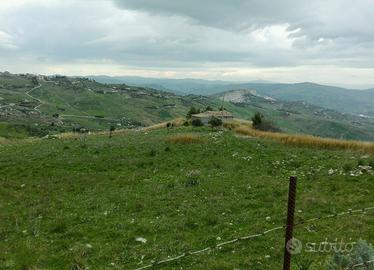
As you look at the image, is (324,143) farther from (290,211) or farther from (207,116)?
(207,116)

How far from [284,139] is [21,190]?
809 inches

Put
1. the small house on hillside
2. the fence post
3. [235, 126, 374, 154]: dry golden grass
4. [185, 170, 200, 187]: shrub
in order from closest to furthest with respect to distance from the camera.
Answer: the fence post
[185, 170, 200, 187]: shrub
[235, 126, 374, 154]: dry golden grass
the small house on hillside

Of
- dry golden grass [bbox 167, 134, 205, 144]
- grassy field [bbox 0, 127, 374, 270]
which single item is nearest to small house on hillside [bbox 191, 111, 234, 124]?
dry golden grass [bbox 167, 134, 205, 144]

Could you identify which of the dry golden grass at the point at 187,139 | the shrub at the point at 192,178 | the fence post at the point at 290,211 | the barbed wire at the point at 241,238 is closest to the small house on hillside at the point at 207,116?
the dry golden grass at the point at 187,139

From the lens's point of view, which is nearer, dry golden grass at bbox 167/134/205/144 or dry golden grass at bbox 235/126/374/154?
dry golden grass at bbox 235/126/374/154

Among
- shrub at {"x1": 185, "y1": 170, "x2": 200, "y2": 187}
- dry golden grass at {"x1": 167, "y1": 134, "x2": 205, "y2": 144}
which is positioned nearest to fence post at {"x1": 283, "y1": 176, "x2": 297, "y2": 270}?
shrub at {"x1": 185, "y1": 170, "x2": 200, "y2": 187}

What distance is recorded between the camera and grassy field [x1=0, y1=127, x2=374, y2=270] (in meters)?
13.1

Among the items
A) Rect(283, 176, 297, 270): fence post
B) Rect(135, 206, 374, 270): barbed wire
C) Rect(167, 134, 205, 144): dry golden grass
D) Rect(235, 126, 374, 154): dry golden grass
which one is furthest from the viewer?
Rect(167, 134, 205, 144): dry golden grass

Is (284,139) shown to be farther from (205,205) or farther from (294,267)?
(294,267)

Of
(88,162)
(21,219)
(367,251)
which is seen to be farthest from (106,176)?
(367,251)

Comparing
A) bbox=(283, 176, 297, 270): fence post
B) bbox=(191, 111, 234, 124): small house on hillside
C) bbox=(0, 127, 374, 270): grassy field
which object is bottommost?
bbox=(191, 111, 234, 124): small house on hillside

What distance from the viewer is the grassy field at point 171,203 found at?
13.1m

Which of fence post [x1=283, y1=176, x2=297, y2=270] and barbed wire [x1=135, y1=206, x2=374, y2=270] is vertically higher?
fence post [x1=283, y1=176, x2=297, y2=270]

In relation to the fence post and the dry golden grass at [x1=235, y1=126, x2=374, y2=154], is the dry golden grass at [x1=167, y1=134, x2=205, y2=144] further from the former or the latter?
the fence post
